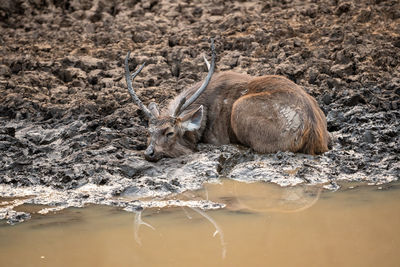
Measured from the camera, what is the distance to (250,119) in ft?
24.1

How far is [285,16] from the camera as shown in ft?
39.0

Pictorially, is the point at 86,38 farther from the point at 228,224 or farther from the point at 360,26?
the point at 228,224

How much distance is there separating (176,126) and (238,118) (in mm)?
811

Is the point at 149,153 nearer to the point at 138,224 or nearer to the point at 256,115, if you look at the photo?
the point at 256,115

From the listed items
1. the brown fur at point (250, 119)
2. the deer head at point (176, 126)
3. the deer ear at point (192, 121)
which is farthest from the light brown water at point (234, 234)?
the deer ear at point (192, 121)

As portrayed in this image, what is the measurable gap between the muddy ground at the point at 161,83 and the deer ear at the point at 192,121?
326mm

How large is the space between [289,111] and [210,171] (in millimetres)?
1236

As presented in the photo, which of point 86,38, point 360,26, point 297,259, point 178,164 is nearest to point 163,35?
point 86,38

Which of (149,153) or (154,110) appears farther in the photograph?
(154,110)

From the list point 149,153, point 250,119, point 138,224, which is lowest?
point 149,153

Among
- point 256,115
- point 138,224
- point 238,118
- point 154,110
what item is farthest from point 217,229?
point 154,110

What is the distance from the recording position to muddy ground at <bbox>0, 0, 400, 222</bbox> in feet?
21.0

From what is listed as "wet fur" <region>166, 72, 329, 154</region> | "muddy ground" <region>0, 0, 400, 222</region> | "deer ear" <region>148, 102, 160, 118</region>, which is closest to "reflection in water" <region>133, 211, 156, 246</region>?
"muddy ground" <region>0, 0, 400, 222</region>

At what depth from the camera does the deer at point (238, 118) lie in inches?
276
